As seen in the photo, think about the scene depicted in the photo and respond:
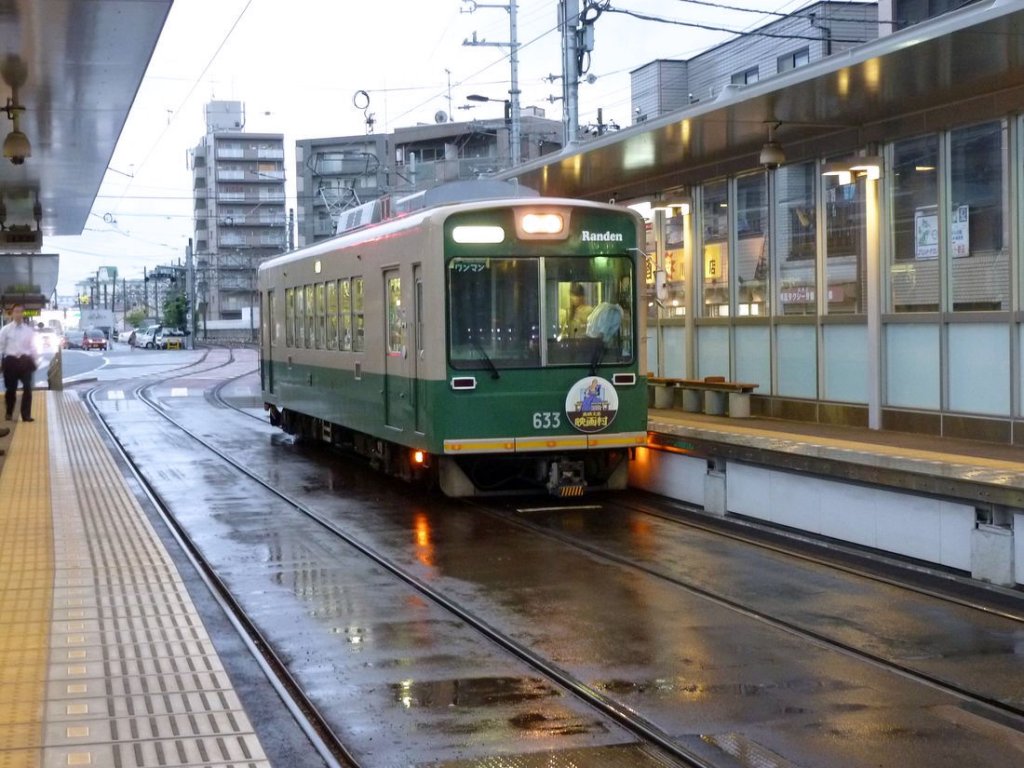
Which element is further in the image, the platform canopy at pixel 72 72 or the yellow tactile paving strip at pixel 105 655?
the platform canopy at pixel 72 72

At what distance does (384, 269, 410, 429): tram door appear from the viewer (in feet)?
46.4

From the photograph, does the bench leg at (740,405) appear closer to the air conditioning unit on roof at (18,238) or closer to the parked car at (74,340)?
the air conditioning unit on roof at (18,238)

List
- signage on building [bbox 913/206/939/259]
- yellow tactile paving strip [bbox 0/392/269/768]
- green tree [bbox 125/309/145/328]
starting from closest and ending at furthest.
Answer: yellow tactile paving strip [bbox 0/392/269/768], signage on building [bbox 913/206/939/259], green tree [bbox 125/309/145/328]

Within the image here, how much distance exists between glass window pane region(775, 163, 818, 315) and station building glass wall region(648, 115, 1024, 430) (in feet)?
0.07

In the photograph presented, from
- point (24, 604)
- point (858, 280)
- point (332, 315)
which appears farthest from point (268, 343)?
point (24, 604)

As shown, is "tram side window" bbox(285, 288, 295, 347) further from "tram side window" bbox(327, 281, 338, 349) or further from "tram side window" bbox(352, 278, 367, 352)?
"tram side window" bbox(352, 278, 367, 352)

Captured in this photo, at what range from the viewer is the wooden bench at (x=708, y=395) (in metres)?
17.8

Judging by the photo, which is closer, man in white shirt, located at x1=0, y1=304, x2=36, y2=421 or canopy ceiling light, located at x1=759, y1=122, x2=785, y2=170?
canopy ceiling light, located at x1=759, y1=122, x2=785, y2=170

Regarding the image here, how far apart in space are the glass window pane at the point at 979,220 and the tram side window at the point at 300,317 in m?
9.17

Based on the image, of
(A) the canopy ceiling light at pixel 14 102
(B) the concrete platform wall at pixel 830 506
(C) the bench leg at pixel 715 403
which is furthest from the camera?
(C) the bench leg at pixel 715 403

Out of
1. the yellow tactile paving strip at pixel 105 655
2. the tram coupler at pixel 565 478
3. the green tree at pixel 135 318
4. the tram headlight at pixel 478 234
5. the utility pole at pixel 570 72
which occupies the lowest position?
the yellow tactile paving strip at pixel 105 655

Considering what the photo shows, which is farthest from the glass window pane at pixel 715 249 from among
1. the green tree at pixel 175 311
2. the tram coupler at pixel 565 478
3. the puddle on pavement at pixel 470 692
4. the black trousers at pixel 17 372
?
the green tree at pixel 175 311

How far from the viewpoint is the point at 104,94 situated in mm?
13211

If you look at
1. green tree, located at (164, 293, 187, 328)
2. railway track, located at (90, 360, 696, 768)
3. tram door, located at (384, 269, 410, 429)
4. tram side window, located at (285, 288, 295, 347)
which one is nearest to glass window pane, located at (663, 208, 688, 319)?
tram side window, located at (285, 288, 295, 347)
